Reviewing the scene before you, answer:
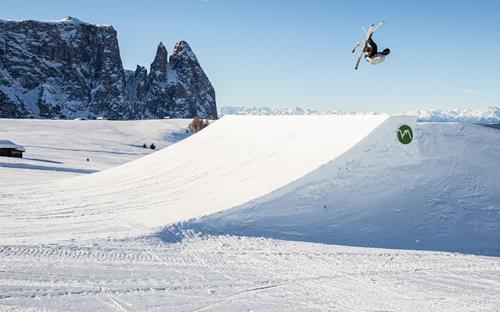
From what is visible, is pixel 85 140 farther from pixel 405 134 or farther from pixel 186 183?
pixel 405 134

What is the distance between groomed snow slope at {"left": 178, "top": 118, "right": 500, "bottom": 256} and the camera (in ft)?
26.6

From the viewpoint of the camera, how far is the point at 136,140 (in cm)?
5888

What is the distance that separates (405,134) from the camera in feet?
32.9

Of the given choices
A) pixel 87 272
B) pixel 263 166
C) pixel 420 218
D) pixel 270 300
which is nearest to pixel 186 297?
pixel 270 300

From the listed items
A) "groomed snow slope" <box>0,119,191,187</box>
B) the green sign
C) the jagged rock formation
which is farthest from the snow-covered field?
the jagged rock formation

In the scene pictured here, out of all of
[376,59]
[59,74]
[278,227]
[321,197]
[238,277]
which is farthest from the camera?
[59,74]

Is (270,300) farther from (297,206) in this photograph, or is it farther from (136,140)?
(136,140)

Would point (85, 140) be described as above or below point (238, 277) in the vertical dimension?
above

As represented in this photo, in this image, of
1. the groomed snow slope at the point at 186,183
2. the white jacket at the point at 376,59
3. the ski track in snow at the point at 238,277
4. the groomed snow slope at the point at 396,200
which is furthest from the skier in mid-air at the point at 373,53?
the ski track in snow at the point at 238,277

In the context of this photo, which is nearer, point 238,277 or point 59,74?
point 238,277

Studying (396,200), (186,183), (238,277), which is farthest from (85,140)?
(238,277)

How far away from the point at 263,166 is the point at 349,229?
10.8ft

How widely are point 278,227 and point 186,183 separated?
3835mm

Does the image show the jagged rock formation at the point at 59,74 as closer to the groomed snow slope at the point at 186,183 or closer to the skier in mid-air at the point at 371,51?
the groomed snow slope at the point at 186,183
